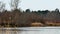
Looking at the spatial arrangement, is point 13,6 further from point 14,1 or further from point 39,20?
point 39,20

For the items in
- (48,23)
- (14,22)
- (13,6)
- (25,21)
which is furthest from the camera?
(13,6)

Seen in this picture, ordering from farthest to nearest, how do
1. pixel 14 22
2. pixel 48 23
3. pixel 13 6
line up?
pixel 13 6 < pixel 48 23 < pixel 14 22

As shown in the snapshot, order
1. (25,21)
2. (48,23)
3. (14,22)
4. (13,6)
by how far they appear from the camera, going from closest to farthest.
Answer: (14,22)
(25,21)
(48,23)
(13,6)

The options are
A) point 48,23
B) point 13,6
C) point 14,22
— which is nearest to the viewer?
point 14,22

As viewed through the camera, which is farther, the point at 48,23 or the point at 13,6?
the point at 13,6

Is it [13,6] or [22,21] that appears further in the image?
[13,6]

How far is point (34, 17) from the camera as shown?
122 ft

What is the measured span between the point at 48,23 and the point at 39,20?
57.5 inches

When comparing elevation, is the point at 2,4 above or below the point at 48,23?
above

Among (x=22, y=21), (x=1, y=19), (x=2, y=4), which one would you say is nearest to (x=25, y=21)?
(x=22, y=21)

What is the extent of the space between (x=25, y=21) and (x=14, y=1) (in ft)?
37.8

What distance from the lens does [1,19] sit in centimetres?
3144

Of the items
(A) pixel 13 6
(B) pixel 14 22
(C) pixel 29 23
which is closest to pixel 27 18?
(C) pixel 29 23

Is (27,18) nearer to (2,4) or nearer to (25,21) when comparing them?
(25,21)
